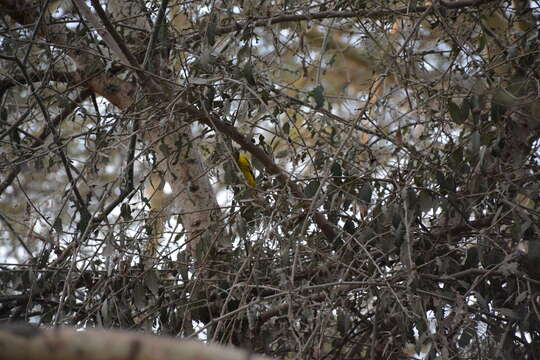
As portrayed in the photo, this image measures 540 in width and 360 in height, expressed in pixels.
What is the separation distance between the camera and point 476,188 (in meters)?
2.92

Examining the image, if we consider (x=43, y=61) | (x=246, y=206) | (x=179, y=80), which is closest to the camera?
(x=246, y=206)

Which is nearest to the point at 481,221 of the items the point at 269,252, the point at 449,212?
the point at 449,212

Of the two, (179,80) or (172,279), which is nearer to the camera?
(172,279)

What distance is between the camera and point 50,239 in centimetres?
295

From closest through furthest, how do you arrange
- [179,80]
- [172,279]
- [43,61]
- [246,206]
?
1. [246,206]
2. [172,279]
3. [179,80]
4. [43,61]

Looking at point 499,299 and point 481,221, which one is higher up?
point 481,221

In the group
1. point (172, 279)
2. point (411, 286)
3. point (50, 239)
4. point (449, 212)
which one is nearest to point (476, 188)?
point (449, 212)

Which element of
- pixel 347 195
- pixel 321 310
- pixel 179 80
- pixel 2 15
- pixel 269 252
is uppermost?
pixel 2 15

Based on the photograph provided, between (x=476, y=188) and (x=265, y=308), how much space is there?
0.94 m

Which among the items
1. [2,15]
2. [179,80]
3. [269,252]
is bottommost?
[269,252]

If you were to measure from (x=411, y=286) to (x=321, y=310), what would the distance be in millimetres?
314

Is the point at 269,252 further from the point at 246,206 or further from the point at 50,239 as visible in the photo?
the point at 50,239

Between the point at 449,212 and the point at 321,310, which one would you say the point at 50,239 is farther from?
the point at 449,212

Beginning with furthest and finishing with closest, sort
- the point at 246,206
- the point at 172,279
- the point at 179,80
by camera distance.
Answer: the point at 179,80 → the point at 172,279 → the point at 246,206
